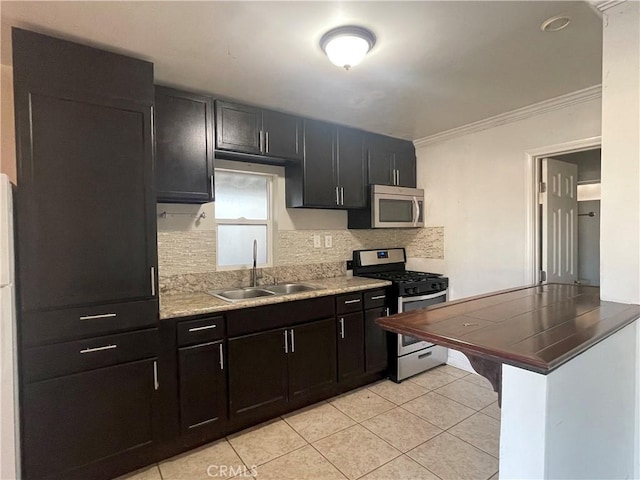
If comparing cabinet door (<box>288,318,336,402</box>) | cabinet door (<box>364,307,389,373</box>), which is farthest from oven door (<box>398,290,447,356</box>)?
cabinet door (<box>288,318,336,402</box>)

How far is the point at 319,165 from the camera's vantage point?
3031mm

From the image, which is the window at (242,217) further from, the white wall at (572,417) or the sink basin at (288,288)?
the white wall at (572,417)

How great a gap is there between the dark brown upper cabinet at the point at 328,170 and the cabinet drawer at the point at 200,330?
4.24 feet

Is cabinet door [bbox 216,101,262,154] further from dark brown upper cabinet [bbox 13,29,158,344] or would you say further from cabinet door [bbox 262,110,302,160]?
dark brown upper cabinet [bbox 13,29,158,344]

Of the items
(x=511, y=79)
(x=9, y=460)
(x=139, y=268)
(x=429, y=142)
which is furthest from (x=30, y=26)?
(x=429, y=142)

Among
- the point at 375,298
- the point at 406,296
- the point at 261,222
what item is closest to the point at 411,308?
the point at 406,296

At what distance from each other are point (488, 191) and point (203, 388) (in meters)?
2.94

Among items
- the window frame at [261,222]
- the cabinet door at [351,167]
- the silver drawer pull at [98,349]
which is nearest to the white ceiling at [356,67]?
the cabinet door at [351,167]

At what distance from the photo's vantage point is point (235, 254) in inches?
115

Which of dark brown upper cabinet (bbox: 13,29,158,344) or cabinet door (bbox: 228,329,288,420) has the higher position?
dark brown upper cabinet (bbox: 13,29,158,344)

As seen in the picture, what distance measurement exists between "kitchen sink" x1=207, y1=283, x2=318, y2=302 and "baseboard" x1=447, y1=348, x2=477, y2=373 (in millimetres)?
1706

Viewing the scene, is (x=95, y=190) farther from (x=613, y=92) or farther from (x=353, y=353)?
(x=613, y=92)

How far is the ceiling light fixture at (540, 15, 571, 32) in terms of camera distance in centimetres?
162

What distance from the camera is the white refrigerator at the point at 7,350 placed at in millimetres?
1479
